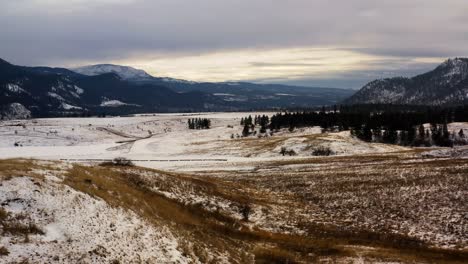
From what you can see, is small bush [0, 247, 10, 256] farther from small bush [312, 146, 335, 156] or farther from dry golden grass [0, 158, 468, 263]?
small bush [312, 146, 335, 156]

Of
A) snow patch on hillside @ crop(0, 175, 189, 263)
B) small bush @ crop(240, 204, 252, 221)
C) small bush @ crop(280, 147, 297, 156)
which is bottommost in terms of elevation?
small bush @ crop(280, 147, 297, 156)

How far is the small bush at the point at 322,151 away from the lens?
116312 mm

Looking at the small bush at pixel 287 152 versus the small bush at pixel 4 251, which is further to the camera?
the small bush at pixel 287 152

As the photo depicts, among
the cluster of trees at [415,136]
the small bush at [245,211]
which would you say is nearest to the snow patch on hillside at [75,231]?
the small bush at [245,211]

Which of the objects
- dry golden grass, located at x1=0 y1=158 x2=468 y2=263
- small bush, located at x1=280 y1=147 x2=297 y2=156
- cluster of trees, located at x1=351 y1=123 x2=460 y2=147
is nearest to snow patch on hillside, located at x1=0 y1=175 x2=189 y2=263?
dry golden grass, located at x1=0 y1=158 x2=468 y2=263

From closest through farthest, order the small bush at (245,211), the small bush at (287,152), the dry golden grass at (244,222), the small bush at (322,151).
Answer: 1. the dry golden grass at (244,222)
2. the small bush at (245,211)
3. the small bush at (322,151)
4. the small bush at (287,152)

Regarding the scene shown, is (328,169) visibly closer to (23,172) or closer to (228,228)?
(228,228)

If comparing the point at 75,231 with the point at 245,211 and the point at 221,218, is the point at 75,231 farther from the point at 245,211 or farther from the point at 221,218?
the point at 245,211

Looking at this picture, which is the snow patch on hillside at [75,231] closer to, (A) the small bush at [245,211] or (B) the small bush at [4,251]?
(B) the small bush at [4,251]

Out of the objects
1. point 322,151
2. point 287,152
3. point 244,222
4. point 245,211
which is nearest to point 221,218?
point 244,222

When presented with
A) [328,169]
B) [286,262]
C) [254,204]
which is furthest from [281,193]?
[286,262]

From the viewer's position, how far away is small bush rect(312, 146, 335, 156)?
116m

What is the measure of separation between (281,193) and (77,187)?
2801 centimetres

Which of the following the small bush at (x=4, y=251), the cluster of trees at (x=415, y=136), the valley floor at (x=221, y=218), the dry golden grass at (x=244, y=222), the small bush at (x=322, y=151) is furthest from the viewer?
the cluster of trees at (x=415, y=136)
